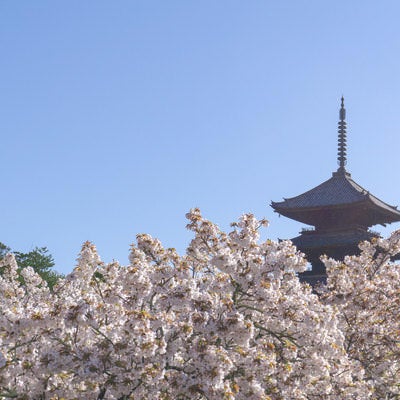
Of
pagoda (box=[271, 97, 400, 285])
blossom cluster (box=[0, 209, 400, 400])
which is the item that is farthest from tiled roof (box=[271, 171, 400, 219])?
blossom cluster (box=[0, 209, 400, 400])

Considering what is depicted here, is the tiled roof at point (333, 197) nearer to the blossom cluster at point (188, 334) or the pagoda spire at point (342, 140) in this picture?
the pagoda spire at point (342, 140)

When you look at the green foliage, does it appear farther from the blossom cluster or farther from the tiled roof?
the blossom cluster

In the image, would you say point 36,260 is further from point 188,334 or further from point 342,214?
point 188,334

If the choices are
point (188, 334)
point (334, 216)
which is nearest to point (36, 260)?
point (334, 216)

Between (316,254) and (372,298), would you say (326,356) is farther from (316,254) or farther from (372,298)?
(316,254)

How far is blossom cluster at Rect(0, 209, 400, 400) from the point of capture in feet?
32.1

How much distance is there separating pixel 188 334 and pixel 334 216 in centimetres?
3370

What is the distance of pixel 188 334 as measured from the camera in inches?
400

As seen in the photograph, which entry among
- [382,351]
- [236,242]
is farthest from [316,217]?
[236,242]

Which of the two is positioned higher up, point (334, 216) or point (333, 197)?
point (333, 197)

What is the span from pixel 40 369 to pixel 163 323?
175 cm

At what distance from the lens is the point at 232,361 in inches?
404

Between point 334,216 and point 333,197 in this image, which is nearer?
point 333,197

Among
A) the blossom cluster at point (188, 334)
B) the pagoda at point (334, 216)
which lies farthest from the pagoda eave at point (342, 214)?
the blossom cluster at point (188, 334)
